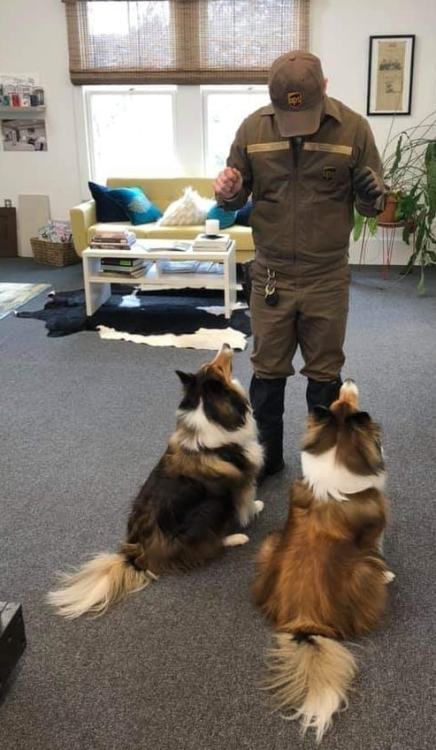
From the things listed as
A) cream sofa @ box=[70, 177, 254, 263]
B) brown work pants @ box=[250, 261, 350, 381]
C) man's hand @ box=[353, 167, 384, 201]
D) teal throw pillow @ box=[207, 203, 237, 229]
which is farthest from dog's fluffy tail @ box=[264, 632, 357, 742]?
teal throw pillow @ box=[207, 203, 237, 229]

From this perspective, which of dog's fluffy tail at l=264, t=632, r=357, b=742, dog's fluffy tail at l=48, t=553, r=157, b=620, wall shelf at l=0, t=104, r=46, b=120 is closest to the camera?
dog's fluffy tail at l=264, t=632, r=357, b=742

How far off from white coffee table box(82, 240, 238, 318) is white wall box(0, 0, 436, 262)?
2171 mm

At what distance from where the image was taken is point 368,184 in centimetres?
211

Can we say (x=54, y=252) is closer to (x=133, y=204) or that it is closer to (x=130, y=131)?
(x=133, y=204)

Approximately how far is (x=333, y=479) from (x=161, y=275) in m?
3.06

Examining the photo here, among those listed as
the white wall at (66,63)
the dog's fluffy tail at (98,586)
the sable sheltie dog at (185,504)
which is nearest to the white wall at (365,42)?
the white wall at (66,63)

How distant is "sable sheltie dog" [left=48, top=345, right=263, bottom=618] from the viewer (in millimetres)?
1938

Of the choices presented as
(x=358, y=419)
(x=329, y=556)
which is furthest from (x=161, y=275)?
(x=329, y=556)

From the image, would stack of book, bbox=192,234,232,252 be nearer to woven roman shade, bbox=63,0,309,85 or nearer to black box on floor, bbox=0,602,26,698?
woven roman shade, bbox=63,0,309,85

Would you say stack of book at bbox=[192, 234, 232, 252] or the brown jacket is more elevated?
the brown jacket

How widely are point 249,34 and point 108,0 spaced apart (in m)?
1.27

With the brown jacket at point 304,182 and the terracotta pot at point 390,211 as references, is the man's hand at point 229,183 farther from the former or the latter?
the terracotta pot at point 390,211

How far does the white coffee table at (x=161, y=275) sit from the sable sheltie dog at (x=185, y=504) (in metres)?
2.37

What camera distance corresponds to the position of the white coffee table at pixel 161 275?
171 inches
